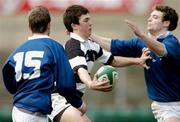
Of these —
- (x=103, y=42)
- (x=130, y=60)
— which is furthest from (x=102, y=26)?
(x=130, y=60)

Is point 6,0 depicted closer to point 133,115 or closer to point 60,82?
point 133,115

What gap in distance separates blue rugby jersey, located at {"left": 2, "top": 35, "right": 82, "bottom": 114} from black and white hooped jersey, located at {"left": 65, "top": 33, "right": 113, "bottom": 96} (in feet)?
3.07

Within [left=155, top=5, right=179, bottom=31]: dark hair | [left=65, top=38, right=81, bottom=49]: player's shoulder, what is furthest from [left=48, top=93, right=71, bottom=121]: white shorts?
[left=155, top=5, right=179, bottom=31]: dark hair

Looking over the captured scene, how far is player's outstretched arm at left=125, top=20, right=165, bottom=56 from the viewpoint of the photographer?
11.2 metres

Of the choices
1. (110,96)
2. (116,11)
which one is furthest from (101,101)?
(116,11)

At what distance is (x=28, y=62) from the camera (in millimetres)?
10445

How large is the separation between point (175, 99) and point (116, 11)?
13928mm

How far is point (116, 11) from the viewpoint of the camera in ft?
84.3

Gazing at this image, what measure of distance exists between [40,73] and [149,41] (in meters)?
1.50

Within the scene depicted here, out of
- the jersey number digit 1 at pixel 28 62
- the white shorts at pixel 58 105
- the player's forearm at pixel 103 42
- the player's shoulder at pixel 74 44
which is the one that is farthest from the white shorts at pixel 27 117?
the player's forearm at pixel 103 42

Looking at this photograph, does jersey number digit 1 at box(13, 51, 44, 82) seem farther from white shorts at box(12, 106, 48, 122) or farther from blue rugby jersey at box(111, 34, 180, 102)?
blue rugby jersey at box(111, 34, 180, 102)

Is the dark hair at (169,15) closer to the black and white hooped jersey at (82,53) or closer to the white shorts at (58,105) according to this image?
the black and white hooped jersey at (82,53)

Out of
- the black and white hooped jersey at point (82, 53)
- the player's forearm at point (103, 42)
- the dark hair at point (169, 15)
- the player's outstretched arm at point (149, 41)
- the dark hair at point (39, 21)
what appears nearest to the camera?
the dark hair at point (39, 21)

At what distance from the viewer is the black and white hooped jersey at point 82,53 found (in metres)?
11.5
